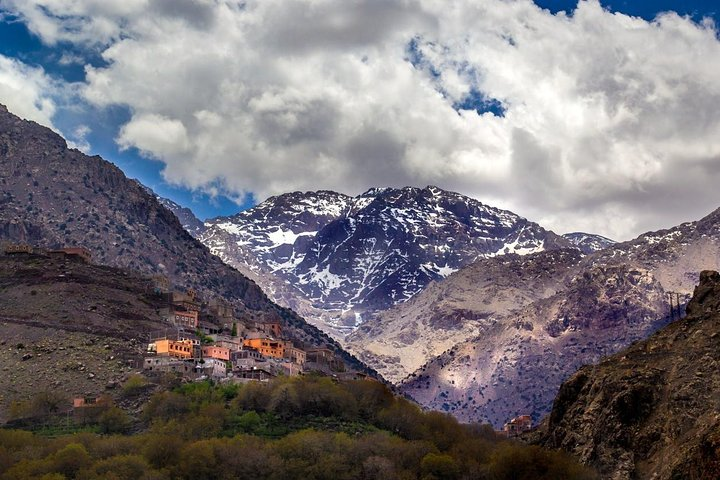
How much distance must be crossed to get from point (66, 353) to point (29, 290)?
2386 cm

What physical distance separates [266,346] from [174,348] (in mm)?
25014

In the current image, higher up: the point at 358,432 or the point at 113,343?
the point at 113,343

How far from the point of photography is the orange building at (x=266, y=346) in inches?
7013

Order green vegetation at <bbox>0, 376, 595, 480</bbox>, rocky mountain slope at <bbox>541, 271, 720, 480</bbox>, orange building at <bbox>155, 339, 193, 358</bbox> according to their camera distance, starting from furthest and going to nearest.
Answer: orange building at <bbox>155, 339, 193, 358</bbox> → green vegetation at <bbox>0, 376, 595, 480</bbox> → rocky mountain slope at <bbox>541, 271, 720, 480</bbox>

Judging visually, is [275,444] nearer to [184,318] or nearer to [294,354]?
[184,318]

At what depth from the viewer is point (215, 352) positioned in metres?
164

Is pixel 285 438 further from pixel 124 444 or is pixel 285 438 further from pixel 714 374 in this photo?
pixel 714 374

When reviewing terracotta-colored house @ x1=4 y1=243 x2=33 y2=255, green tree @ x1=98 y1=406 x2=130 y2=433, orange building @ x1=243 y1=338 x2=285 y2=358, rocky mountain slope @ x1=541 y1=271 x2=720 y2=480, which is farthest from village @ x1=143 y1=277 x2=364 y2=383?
rocky mountain slope @ x1=541 y1=271 x2=720 y2=480

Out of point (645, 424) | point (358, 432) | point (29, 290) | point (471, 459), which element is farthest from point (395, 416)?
point (29, 290)

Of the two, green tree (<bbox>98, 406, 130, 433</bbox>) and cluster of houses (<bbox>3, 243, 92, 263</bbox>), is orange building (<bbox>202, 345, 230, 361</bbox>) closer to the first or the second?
green tree (<bbox>98, 406, 130, 433</bbox>)

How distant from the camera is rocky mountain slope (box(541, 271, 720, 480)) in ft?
291

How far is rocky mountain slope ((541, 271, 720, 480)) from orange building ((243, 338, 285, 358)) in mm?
70496

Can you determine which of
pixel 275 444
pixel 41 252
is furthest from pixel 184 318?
pixel 275 444

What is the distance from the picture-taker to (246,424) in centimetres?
13275
